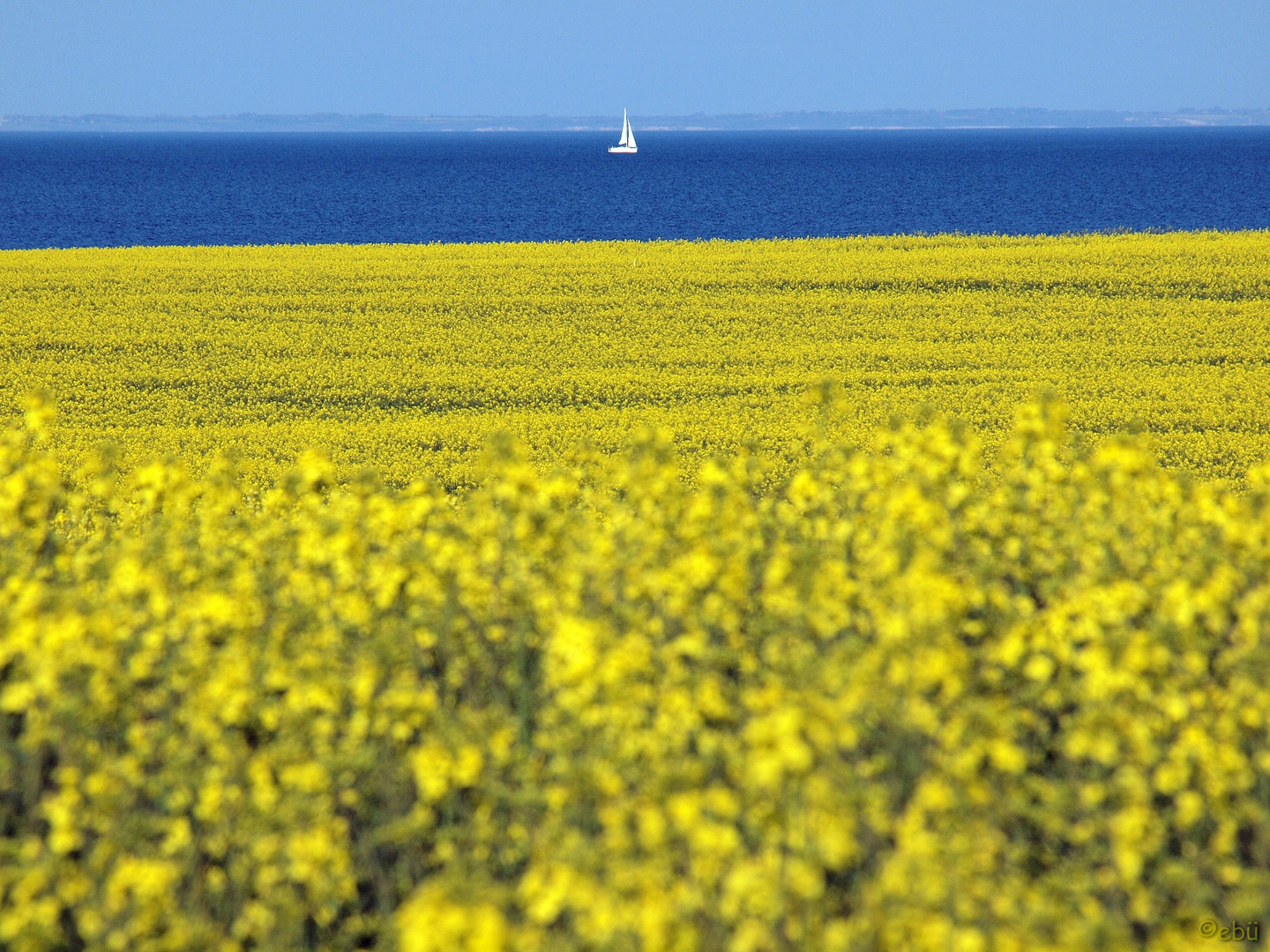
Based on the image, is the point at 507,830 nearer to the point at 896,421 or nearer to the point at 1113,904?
the point at 1113,904

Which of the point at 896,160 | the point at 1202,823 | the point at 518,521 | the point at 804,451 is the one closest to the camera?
the point at 1202,823

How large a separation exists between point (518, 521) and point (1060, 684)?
283 centimetres

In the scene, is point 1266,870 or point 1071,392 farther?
point 1071,392

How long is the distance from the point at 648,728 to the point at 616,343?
564 inches

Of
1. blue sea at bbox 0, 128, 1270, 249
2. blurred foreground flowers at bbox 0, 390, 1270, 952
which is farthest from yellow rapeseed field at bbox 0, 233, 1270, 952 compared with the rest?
blue sea at bbox 0, 128, 1270, 249

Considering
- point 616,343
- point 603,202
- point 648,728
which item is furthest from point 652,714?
point 603,202

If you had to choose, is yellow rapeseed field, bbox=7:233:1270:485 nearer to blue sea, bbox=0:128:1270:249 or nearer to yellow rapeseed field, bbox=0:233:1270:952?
yellow rapeseed field, bbox=0:233:1270:952

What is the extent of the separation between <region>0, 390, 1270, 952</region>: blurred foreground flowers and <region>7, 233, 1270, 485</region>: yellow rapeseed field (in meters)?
5.13

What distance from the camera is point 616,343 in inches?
706

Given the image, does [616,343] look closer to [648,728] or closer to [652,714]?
[652,714]

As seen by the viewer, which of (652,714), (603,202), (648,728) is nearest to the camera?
(648,728)

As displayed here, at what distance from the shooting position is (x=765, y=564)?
218 inches

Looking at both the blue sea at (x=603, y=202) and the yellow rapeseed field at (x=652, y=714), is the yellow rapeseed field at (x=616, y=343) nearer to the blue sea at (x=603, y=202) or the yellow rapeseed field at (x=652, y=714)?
the yellow rapeseed field at (x=652, y=714)

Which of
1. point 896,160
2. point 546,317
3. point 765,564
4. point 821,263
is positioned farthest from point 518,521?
point 896,160
